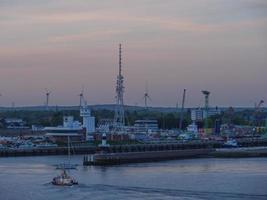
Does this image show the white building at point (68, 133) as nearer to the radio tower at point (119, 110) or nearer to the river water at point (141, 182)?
the radio tower at point (119, 110)

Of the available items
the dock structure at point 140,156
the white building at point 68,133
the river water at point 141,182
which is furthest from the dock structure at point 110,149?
the river water at point 141,182

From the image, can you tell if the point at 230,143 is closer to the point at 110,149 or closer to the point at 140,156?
the point at 110,149

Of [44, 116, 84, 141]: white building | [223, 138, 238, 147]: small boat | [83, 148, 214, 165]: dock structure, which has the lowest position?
[83, 148, 214, 165]: dock structure

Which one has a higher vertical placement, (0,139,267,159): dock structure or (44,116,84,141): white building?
(44,116,84,141): white building

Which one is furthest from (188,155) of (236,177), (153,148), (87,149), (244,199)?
(244,199)

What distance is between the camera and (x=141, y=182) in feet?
101

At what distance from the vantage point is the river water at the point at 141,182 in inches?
1029

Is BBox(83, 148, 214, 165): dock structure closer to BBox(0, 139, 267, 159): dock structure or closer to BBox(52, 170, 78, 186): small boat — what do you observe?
BBox(0, 139, 267, 159): dock structure

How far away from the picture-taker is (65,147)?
5762 centimetres

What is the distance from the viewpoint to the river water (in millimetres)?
26141

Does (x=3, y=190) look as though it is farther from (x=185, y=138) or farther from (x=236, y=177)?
(x=185, y=138)

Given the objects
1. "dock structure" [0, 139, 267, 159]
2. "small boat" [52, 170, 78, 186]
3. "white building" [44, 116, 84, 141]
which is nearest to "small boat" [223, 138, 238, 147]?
"dock structure" [0, 139, 267, 159]

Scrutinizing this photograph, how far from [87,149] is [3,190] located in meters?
29.3

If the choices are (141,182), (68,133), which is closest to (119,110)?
(68,133)
